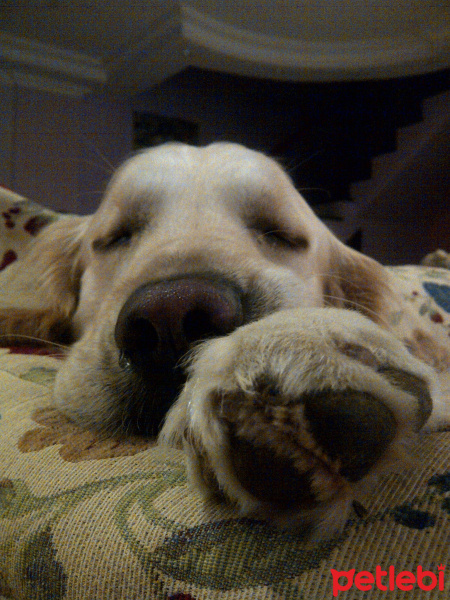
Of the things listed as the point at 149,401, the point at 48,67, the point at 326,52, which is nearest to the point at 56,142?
the point at 48,67

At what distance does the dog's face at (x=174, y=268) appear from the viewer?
22.9 inches

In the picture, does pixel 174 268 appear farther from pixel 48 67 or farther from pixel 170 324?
pixel 48 67

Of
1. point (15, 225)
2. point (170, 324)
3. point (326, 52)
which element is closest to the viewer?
point (170, 324)

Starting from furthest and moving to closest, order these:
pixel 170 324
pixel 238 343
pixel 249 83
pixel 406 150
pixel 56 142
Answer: pixel 249 83
pixel 56 142
pixel 406 150
pixel 170 324
pixel 238 343

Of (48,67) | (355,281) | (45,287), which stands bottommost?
(45,287)

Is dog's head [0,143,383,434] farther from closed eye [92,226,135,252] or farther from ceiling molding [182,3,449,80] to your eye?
ceiling molding [182,3,449,80]

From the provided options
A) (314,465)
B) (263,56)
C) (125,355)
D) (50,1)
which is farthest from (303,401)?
(263,56)

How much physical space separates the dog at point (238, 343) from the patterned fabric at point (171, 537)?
0.07 feet

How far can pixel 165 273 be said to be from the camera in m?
0.69

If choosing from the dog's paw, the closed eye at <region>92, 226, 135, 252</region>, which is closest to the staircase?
the closed eye at <region>92, 226, 135, 252</region>

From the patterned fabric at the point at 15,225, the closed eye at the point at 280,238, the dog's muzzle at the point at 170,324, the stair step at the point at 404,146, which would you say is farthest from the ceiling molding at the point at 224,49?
the dog's muzzle at the point at 170,324

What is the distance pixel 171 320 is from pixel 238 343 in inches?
5.6

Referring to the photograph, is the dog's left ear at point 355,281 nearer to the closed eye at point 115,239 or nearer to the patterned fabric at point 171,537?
the closed eye at point 115,239

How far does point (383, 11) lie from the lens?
4395mm
